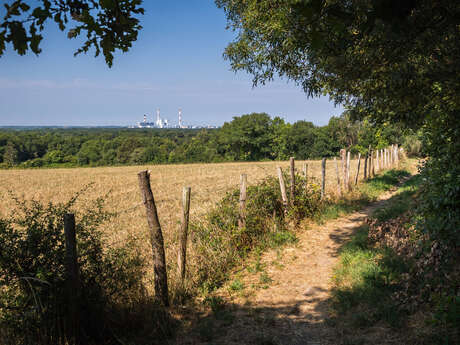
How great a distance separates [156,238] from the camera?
4.71m

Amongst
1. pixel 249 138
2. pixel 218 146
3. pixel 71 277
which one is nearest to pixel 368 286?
pixel 71 277

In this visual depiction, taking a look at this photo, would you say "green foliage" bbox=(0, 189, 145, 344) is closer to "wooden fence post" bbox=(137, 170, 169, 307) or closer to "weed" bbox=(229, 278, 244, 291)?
"wooden fence post" bbox=(137, 170, 169, 307)

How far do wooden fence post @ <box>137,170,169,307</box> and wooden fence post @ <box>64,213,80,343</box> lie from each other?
118cm

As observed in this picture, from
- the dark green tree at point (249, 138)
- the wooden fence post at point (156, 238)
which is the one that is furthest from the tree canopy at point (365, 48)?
the dark green tree at point (249, 138)

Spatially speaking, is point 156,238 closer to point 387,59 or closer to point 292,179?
point 387,59

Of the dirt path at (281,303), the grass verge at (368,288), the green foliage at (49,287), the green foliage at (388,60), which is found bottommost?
the dirt path at (281,303)

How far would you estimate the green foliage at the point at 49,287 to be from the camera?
3.28 m

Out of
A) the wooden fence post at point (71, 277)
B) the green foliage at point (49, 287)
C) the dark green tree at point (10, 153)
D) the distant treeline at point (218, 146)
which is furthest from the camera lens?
the dark green tree at point (10, 153)

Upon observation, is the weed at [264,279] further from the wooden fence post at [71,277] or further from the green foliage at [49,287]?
the wooden fence post at [71,277]

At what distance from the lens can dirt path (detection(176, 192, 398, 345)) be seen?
13.8 ft

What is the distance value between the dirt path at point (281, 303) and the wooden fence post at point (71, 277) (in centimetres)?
138

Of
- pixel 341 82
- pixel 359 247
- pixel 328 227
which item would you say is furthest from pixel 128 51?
pixel 328 227

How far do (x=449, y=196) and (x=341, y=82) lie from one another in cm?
432

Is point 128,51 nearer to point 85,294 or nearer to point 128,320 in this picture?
point 85,294
